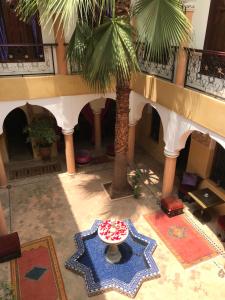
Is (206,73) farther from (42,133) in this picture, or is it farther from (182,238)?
(42,133)

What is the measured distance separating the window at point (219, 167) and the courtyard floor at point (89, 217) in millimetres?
1327

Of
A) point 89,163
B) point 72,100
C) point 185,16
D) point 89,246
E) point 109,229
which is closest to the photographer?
point 185,16

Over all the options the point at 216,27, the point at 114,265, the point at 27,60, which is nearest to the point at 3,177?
the point at 27,60

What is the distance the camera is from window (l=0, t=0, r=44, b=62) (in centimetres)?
809

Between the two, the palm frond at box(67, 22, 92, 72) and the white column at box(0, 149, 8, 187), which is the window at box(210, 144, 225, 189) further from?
the white column at box(0, 149, 8, 187)

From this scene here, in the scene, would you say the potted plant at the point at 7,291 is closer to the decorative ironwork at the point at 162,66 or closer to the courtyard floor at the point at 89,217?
the courtyard floor at the point at 89,217

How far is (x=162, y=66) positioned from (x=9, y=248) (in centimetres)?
629

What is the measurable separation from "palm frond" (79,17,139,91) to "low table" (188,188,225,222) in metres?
4.12

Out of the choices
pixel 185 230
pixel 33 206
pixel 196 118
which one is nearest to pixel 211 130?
pixel 196 118

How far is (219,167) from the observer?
27.0 ft

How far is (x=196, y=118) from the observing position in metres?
6.39

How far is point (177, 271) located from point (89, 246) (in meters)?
2.27

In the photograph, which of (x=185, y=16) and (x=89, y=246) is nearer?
(x=185, y=16)

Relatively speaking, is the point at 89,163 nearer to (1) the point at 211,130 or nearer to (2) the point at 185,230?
(2) the point at 185,230
